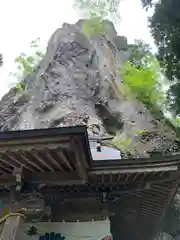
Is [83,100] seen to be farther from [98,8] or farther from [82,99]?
[98,8]

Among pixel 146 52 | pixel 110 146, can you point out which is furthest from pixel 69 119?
pixel 146 52

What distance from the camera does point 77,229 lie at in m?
5.45

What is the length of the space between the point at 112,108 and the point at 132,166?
8.26m

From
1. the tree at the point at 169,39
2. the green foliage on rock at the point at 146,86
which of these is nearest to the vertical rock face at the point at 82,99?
the green foliage on rock at the point at 146,86

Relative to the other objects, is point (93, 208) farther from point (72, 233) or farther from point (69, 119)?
point (69, 119)

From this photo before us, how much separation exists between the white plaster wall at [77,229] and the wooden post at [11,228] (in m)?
0.87

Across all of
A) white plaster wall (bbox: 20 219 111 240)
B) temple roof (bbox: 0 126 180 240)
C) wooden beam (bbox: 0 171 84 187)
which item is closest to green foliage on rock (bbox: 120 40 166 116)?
temple roof (bbox: 0 126 180 240)

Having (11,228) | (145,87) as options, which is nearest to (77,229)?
(11,228)

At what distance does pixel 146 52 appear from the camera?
20.1m

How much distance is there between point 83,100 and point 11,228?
8815mm

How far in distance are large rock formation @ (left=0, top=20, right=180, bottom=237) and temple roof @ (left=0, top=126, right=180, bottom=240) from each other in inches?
136

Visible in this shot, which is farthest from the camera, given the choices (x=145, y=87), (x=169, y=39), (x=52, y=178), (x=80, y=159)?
(x=145, y=87)

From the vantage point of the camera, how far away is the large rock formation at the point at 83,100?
11.0 metres

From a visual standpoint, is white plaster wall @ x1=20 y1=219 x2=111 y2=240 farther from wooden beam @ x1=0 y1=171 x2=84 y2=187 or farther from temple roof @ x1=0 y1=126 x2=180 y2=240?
wooden beam @ x1=0 y1=171 x2=84 y2=187
